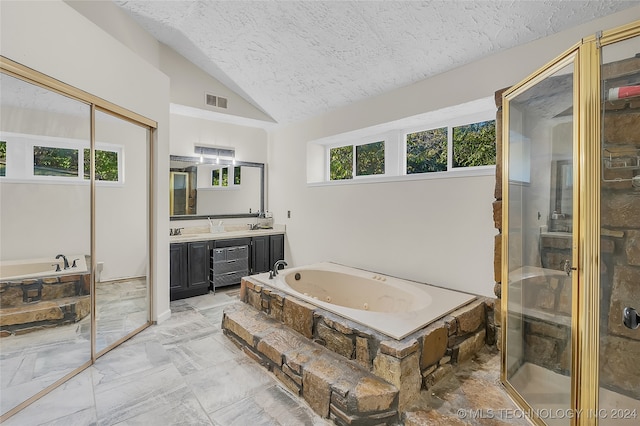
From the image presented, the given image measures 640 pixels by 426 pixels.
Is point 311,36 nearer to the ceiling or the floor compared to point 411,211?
nearer to the ceiling

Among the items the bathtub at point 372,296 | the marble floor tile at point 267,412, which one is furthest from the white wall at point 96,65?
the marble floor tile at point 267,412

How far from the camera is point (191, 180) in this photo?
424 cm

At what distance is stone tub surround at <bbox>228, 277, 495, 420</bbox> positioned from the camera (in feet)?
5.67

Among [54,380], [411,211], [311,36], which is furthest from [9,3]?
[411,211]

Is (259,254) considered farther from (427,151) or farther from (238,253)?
(427,151)

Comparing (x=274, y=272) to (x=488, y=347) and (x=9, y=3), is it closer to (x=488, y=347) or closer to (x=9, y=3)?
(x=488, y=347)

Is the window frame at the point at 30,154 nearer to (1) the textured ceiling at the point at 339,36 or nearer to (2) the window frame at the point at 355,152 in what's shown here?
(1) the textured ceiling at the point at 339,36

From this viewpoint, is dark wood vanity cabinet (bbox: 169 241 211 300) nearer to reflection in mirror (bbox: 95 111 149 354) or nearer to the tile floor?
reflection in mirror (bbox: 95 111 149 354)

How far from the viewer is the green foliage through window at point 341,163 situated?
13.6ft

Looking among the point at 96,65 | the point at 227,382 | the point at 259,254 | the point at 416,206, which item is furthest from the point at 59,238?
the point at 416,206

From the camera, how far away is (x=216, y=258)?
3.96 meters

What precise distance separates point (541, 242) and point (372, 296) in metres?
1.61

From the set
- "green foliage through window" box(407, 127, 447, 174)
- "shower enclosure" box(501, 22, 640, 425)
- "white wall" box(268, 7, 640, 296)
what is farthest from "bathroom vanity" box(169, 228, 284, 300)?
"shower enclosure" box(501, 22, 640, 425)

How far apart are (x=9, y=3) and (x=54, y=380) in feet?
7.64
